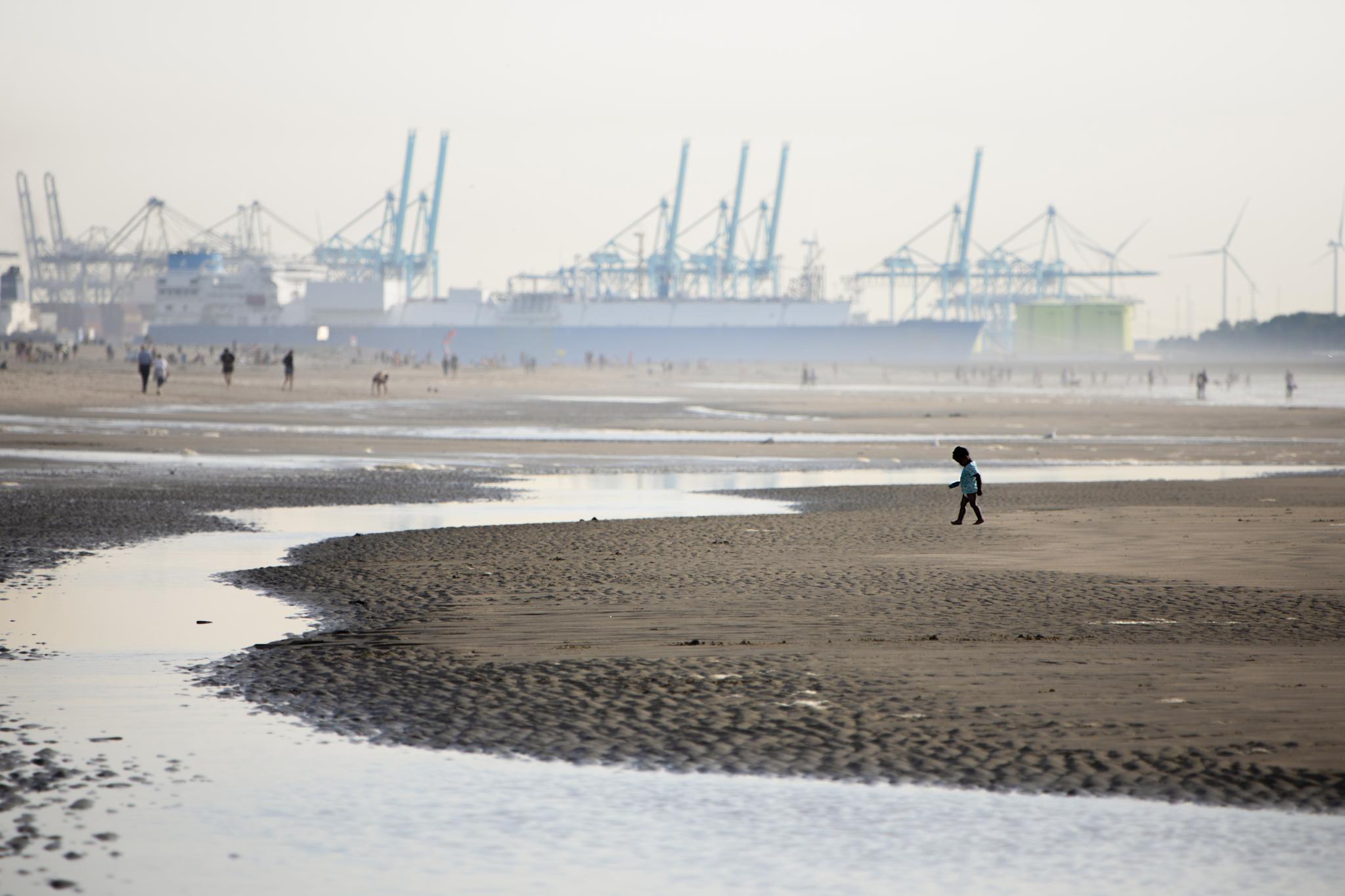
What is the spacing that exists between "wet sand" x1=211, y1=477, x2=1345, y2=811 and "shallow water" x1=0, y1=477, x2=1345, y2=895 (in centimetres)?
26

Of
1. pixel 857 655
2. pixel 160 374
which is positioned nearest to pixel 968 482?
pixel 857 655

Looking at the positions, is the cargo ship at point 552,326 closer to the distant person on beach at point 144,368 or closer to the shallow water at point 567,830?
the distant person on beach at point 144,368

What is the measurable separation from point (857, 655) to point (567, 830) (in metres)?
2.93

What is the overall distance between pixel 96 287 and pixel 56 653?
17077 centimetres

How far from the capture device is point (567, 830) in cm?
495

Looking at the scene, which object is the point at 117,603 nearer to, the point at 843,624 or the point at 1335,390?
Answer: the point at 843,624

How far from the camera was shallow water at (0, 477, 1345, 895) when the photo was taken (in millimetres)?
4449

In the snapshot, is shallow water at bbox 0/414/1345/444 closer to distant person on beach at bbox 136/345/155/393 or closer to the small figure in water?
distant person on beach at bbox 136/345/155/393

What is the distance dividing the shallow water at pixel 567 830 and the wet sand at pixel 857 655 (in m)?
0.26

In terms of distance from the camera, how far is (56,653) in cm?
777

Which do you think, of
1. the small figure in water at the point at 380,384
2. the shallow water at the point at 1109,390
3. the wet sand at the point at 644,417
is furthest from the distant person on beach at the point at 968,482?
the shallow water at the point at 1109,390

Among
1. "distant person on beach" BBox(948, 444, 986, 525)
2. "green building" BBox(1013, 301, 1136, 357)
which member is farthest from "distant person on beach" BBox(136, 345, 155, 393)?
"green building" BBox(1013, 301, 1136, 357)

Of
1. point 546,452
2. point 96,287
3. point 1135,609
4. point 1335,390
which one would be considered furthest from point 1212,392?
point 96,287

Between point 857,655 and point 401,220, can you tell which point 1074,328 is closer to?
point 401,220
